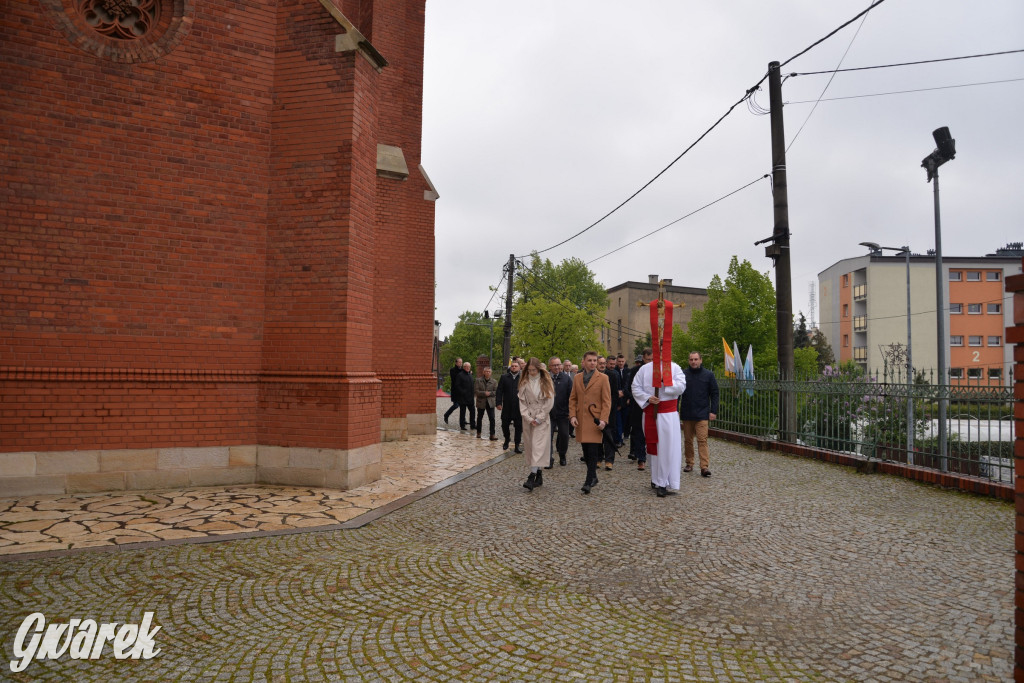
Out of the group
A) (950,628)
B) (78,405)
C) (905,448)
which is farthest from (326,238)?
(905,448)

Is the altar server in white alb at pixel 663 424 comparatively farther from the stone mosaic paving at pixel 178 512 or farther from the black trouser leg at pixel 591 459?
the stone mosaic paving at pixel 178 512

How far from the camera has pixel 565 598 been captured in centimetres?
415

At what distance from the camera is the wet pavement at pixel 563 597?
10.6ft

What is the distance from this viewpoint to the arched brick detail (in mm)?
7363

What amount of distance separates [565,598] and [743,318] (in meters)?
30.6

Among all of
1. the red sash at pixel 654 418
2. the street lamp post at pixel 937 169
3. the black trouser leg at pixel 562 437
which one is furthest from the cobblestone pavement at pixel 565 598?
the street lamp post at pixel 937 169

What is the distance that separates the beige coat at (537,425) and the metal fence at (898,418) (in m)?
5.12

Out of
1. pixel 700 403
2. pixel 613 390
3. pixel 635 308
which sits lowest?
pixel 700 403

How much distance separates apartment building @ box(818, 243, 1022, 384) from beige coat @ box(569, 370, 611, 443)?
134ft

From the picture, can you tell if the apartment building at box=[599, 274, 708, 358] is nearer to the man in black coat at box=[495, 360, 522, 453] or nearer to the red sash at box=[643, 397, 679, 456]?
the man in black coat at box=[495, 360, 522, 453]

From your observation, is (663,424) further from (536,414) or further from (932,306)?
(932,306)

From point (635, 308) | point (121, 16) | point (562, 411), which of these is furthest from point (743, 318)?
point (635, 308)

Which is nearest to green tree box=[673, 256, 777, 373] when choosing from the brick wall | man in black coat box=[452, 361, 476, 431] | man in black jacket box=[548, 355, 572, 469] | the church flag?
the church flag

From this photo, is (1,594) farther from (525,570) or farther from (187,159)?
(187,159)
